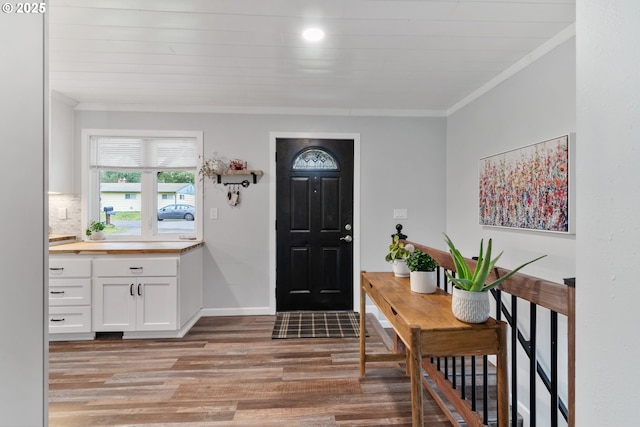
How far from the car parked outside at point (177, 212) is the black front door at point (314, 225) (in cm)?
100

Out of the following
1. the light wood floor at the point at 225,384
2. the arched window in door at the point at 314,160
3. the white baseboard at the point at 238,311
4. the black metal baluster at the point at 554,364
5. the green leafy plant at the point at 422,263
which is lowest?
the light wood floor at the point at 225,384

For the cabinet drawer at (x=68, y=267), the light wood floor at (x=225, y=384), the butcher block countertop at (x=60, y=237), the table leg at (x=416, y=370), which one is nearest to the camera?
the table leg at (x=416, y=370)

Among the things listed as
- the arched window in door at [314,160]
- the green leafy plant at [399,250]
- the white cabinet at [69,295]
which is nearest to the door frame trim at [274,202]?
the arched window in door at [314,160]

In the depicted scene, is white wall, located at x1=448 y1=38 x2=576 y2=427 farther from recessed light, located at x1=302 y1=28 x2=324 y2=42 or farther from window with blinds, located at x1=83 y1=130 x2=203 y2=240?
window with blinds, located at x1=83 y1=130 x2=203 y2=240

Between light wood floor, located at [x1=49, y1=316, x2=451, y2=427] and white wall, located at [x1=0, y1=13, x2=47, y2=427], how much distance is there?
1030mm

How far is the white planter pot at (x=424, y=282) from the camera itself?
1.79 metres

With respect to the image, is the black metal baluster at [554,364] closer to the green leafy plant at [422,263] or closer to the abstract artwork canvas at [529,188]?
the green leafy plant at [422,263]

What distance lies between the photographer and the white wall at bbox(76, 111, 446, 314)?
11.9 feet

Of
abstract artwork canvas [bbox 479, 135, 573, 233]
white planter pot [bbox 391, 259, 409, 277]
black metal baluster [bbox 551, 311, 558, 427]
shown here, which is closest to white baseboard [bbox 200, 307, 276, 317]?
white planter pot [bbox 391, 259, 409, 277]

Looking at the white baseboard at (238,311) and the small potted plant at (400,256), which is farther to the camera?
the white baseboard at (238,311)

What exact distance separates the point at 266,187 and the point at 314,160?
0.63 m

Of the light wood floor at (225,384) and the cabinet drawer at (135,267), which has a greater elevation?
the cabinet drawer at (135,267)

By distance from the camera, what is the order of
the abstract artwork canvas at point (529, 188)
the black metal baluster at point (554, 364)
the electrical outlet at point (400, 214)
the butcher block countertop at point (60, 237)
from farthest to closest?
1. the electrical outlet at point (400, 214)
2. the butcher block countertop at point (60, 237)
3. the abstract artwork canvas at point (529, 188)
4. the black metal baluster at point (554, 364)

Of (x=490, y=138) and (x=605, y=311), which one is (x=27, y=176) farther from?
(x=490, y=138)
